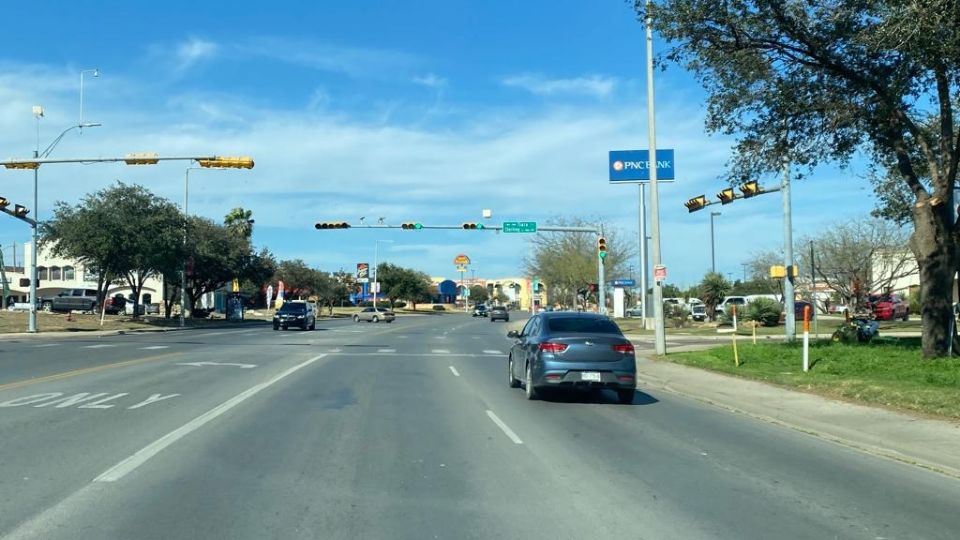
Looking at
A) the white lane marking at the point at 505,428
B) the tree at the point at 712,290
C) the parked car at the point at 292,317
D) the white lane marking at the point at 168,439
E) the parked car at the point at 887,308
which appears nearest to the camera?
the white lane marking at the point at 168,439

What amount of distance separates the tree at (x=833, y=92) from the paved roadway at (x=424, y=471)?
22.0ft

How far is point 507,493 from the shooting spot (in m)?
7.95

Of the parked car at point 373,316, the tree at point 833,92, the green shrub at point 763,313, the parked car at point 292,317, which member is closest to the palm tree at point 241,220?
the parked car at point 373,316

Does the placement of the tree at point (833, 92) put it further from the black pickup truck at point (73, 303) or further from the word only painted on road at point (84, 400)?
the black pickup truck at point (73, 303)

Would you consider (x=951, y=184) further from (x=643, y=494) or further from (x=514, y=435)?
(x=643, y=494)

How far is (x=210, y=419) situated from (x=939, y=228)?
1477 centimetres

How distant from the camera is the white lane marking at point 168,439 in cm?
862

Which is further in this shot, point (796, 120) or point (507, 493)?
point (796, 120)

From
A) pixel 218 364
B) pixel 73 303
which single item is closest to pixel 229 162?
pixel 218 364

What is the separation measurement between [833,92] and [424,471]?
13.8m

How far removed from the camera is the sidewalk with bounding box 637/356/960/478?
33.9ft

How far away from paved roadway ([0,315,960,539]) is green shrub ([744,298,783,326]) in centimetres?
3176

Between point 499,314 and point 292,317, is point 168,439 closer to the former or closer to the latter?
point 292,317

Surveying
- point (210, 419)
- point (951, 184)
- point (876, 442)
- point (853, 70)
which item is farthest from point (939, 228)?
point (210, 419)
